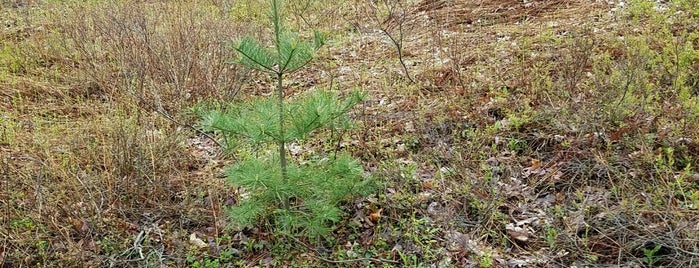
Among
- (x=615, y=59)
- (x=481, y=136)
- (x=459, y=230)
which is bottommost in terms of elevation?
(x=459, y=230)

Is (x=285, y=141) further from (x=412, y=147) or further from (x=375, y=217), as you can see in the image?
(x=412, y=147)

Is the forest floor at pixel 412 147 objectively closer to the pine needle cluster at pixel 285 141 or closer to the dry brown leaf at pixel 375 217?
the dry brown leaf at pixel 375 217

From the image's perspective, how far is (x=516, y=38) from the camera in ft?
19.0

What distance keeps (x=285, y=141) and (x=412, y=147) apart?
1545mm

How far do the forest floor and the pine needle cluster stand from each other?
0.19 meters

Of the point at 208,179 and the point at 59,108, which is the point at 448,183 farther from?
the point at 59,108

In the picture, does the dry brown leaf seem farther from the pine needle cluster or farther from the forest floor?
the pine needle cluster

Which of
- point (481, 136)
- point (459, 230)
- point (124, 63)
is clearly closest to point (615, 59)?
point (481, 136)

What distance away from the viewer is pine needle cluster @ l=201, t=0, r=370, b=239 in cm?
273

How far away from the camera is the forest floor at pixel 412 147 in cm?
321

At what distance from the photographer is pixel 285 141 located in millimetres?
2949

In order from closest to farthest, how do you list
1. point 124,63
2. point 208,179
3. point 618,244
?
point 618,244
point 208,179
point 124,63

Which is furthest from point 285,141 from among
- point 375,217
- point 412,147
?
point 412,147

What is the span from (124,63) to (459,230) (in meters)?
4.05
